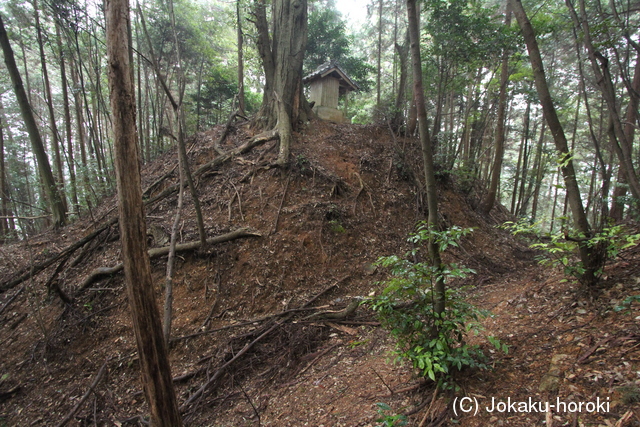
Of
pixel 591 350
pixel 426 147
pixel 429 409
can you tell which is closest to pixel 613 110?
pixel 426 147

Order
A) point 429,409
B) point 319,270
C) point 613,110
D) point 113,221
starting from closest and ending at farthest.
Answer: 1. point 429,409
2. point 613,110
3. point 319,270
4. point 113,221

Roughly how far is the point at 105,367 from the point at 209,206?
3.67 meters

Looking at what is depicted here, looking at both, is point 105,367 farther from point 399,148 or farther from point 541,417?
point 399,148

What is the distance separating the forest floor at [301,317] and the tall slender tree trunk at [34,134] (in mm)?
781

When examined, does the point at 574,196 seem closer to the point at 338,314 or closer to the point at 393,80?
the point at 338,314

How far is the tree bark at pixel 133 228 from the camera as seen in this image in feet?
8.15

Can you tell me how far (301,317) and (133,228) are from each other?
10.9 ft

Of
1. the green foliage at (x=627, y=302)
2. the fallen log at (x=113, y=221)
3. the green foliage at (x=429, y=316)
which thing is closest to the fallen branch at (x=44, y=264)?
the fallen log at (x=113, y=221)

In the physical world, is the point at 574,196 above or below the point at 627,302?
above

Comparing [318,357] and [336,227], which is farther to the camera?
[336,227]

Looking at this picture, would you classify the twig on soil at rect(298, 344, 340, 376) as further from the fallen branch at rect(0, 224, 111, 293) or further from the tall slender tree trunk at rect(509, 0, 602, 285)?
the fallen branch at rect(0, 224, 111, 293)

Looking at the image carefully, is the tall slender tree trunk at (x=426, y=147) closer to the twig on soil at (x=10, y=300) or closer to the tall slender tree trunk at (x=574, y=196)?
the tall slender tree trunk at (x=574, y=196)

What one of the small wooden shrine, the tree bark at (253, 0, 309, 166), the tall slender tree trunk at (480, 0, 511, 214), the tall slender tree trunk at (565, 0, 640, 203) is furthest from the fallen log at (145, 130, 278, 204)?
the tall slender tree trunk at (480, 0, 511, 214)

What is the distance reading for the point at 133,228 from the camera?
2.56 metres
